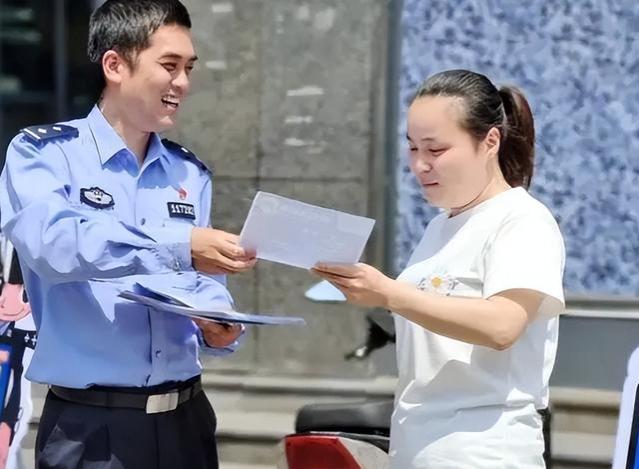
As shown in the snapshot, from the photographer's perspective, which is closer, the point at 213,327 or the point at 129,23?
the point at 129,23

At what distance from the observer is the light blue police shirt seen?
6.31 ft

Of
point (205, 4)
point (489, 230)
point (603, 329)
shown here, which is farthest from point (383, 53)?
point (489, 230)

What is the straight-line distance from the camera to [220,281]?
2.40 meters

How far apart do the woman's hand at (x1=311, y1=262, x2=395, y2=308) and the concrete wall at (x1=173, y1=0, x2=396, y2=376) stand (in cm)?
297

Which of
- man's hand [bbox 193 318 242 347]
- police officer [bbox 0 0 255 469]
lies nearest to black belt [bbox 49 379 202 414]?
police officer [bbox 0 0 255 469]

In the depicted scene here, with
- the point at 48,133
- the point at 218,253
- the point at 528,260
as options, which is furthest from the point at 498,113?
the point at 48,133

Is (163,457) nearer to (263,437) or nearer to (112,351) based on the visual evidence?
(112,351)

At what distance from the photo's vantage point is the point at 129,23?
7.11 feet

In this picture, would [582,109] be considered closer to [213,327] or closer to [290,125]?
[290,125]

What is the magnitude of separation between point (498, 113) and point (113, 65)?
873 millimetres

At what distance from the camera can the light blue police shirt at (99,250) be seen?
6.31 feet

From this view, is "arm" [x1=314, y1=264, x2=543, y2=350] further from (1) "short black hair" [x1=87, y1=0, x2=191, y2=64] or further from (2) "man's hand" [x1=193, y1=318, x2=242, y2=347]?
(1) "short black hair" [x1=87, y1=0, x2=191, y2=64]

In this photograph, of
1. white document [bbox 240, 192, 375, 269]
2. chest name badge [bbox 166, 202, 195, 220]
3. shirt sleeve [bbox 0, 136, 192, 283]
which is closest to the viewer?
white document [bbox 240, 192, 375, 269]

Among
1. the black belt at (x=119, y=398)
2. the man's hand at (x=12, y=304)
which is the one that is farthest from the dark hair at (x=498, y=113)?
the man's hand at (x=12, y=304)
